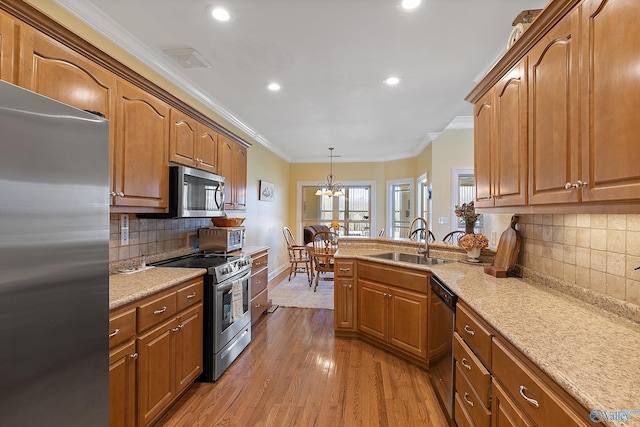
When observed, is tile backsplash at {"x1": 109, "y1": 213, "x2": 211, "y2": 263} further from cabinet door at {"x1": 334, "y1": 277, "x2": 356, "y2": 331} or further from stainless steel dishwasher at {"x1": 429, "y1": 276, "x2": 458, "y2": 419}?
stainless steel dishwasher at {"x1": 429, "y1": 276, "x2": 458, "y2": 419}

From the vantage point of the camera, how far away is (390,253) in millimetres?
3414

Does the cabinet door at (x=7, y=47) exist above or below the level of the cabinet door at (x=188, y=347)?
above

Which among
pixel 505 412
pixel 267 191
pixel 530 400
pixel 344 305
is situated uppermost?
pixel 267 191

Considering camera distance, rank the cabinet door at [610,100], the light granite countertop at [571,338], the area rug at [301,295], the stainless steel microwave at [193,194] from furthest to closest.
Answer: the area rug at [301,295] → the stainless steel microwave at [193,194] → the cabinet door at [610,100] → the light granite countertop at [571,338]

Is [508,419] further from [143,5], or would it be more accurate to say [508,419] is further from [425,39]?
[143,5]

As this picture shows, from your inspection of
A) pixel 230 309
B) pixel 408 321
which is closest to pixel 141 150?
pixel 230 309

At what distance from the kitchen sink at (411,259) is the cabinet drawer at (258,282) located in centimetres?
139

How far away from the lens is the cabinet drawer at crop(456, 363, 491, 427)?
1.36 meters

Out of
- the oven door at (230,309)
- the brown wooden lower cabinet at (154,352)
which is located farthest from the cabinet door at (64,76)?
the oven door at (230,309)

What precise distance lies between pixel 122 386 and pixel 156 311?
0.40 meters

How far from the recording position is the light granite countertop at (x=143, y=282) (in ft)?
5.20

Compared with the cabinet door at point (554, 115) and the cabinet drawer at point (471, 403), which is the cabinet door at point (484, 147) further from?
the cabinet drawer at point (471, 403)

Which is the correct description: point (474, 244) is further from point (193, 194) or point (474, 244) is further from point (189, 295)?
point (193, 194)

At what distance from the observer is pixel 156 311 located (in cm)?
181
